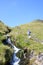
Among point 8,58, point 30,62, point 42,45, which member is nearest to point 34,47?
point 42,45

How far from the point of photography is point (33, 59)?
131 ft

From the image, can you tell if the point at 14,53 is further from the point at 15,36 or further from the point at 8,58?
the point at 15,36

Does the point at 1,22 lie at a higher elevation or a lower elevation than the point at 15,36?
higher

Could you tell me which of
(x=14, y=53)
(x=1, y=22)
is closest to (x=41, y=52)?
(x=14, y=53)

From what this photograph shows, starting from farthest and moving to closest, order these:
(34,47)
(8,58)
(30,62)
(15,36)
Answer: (15,36)
(34,47)
(30,62)
(8,58)

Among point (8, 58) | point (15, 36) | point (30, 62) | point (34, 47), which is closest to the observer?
point (8, 58)

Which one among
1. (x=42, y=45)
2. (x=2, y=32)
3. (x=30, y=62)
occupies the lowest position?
(x=30, y=62)

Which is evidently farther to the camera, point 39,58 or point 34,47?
point 34,47

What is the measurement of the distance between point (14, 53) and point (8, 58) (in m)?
4.03

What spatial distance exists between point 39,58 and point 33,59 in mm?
1120

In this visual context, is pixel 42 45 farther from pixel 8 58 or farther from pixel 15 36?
pixel 8 58

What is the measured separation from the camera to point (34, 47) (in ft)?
146

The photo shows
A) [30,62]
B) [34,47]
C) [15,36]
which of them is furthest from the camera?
[15,36]

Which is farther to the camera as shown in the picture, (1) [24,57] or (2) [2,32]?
(2) [2,32]
